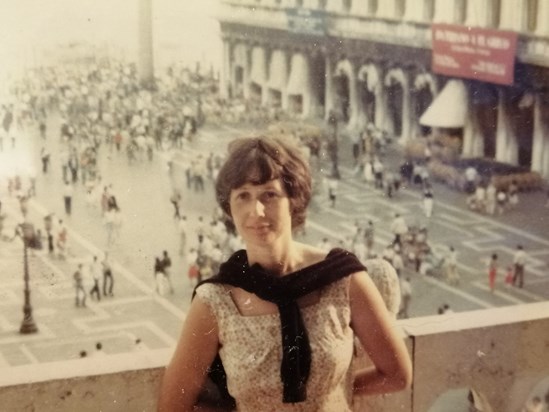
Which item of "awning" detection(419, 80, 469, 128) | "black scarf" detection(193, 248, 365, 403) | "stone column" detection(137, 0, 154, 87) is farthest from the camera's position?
"awning" detection(419, 80, 469, 128)

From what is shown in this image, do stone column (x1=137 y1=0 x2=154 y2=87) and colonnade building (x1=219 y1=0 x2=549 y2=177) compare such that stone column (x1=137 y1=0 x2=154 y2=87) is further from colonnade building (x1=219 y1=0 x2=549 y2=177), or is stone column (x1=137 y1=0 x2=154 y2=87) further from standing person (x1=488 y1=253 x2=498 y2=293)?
standing person (x1=488 y1=253 x2=498 y2=293)

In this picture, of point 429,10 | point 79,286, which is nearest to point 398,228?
point 429,10

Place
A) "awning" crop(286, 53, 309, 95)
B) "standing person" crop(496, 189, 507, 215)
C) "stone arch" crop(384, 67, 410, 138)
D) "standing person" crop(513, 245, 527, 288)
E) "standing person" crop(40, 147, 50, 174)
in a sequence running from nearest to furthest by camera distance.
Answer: "standing person" crop(40, 147, 50, 174) < "awning" crop(286, 53, 309, 95) < "stone arch" crop(384, 67, 410, 138) < "standing person" crop(496, 189, 507, 215) < "standing person" crop(513, 245, 527, 288)

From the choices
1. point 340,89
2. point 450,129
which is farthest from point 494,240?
point 340,89

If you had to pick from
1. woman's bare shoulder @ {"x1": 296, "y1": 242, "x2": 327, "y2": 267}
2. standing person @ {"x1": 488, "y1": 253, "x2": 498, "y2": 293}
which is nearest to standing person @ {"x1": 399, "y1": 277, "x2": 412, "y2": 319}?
standing person @ {"x1": 488, "y1": 253, "x2": 498, "y2": 293}

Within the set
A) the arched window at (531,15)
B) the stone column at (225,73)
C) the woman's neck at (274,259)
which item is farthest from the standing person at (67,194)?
the arched window at (531,15)

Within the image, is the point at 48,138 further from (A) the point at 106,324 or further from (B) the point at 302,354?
(B) the point at 302,354
